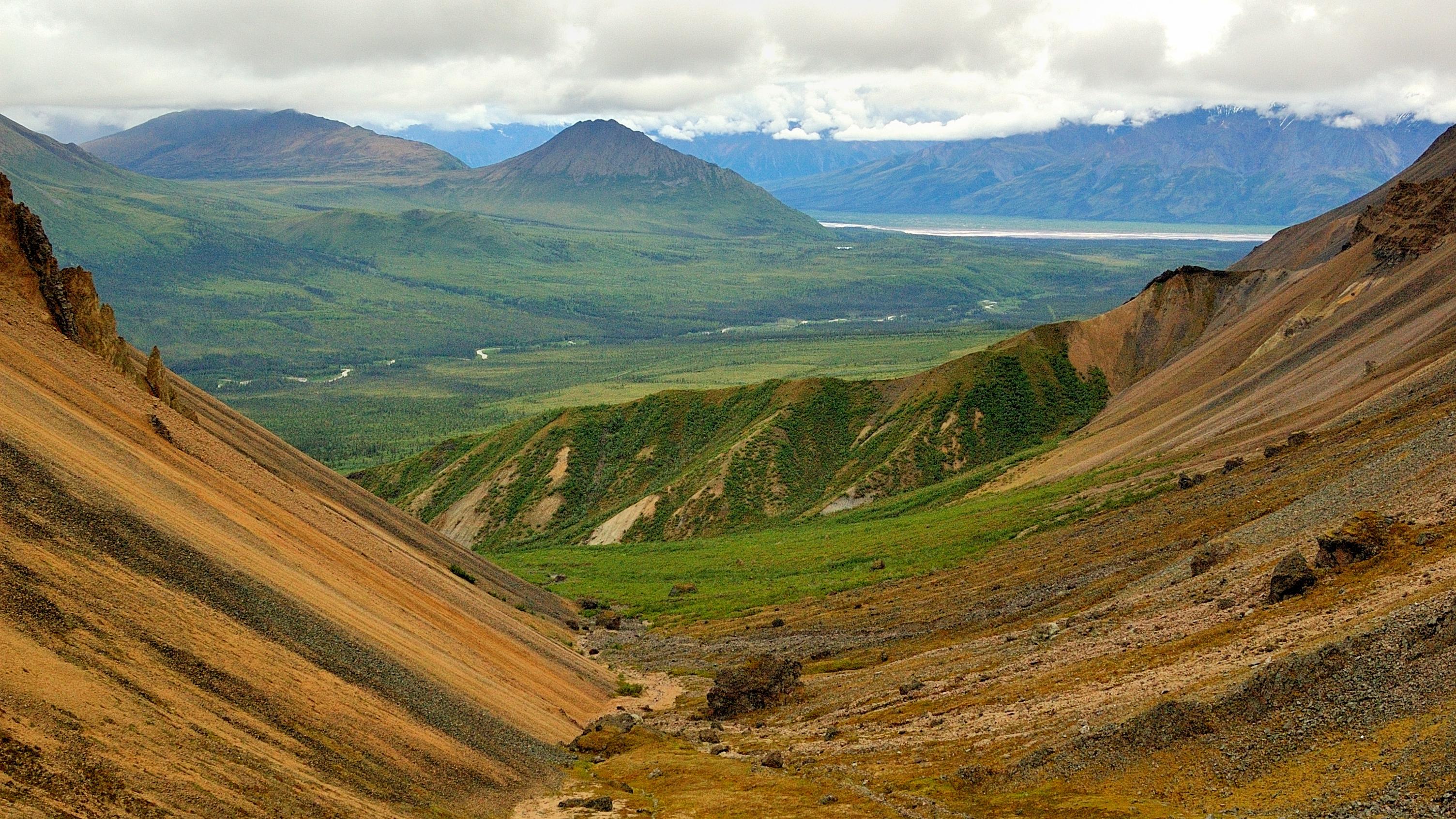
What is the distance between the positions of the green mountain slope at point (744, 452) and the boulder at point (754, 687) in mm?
65044

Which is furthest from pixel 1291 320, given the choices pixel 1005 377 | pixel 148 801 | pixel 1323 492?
pixel 148 801

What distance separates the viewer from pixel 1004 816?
28484 millimetres

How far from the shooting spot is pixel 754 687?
49.0 m

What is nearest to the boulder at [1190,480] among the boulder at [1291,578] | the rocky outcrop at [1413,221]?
the boulder at [1291,578]

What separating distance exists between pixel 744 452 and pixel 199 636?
314 feet

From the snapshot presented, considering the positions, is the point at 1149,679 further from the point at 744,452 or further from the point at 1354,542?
the point at 744,452

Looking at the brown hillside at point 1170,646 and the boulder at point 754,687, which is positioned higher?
the brown hillside at point 1170,646

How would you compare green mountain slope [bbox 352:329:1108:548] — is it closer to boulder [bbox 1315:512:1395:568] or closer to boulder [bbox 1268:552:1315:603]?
boulder [bbox 1315:512:1395:568]

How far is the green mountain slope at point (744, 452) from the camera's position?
11888 cm

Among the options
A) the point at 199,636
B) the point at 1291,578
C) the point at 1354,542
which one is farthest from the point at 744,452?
the point at 199,636

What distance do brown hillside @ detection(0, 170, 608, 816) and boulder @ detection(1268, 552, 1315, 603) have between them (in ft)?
80.5

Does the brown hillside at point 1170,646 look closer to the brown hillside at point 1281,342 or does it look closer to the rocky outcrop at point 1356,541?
the rocky outcrop at point 1356,541

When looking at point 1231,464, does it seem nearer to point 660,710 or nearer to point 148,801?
point 660,710

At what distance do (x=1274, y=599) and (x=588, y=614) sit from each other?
53826mm
